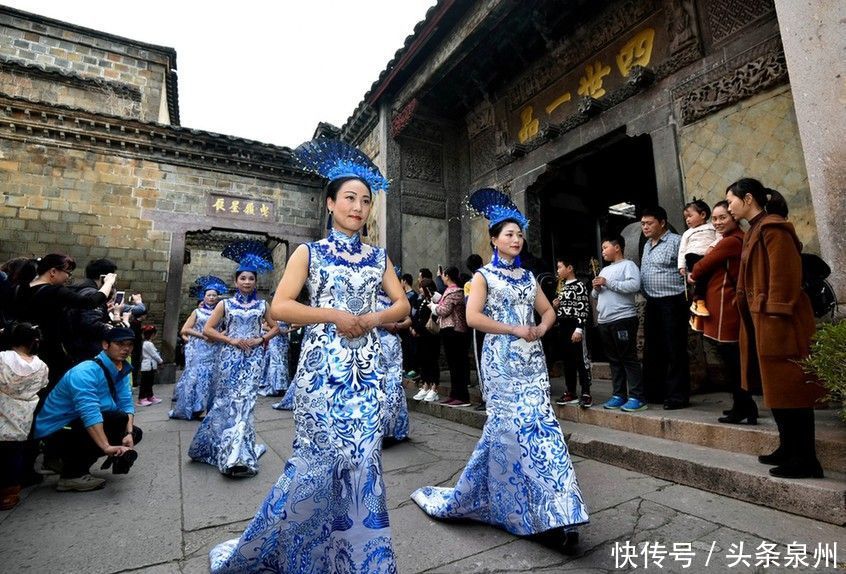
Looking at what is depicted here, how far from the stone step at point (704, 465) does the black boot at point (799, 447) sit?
54 mm

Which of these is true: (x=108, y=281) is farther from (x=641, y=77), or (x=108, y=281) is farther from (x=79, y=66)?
(x=79, y=66)

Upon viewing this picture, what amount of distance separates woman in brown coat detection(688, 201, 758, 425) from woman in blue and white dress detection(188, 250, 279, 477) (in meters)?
3.81

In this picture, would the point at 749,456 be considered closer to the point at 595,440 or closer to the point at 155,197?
the point at 595,440

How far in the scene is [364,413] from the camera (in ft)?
5.66

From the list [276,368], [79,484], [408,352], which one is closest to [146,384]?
[276,368]

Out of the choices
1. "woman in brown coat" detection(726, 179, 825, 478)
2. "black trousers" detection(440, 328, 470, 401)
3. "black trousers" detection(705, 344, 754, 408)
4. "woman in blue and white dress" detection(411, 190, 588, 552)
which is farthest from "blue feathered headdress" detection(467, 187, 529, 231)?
"black trousers" detection(440, 328, 470, 401)

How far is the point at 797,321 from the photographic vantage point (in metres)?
2.49

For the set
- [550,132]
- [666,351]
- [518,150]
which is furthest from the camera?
[518,150]

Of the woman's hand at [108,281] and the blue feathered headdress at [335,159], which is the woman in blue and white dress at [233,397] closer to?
the woman's hand at [108,281]

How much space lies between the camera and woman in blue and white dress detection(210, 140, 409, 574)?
5.30 feet

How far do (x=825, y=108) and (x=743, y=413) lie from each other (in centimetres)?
236

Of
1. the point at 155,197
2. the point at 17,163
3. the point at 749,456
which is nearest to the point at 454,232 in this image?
the point at 749,456

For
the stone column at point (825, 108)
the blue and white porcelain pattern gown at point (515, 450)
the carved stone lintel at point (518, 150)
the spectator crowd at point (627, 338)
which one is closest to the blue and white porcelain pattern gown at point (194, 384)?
the spectator crowd at point (627, 338)

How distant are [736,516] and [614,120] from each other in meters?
5.36
